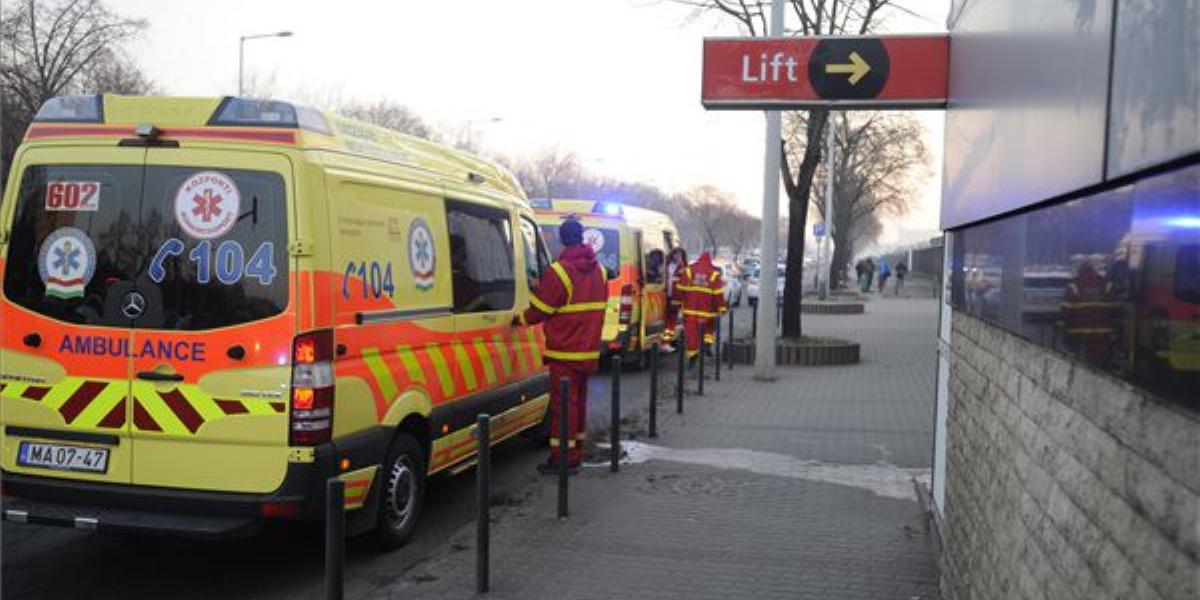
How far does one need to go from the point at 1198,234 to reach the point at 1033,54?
1329 mm

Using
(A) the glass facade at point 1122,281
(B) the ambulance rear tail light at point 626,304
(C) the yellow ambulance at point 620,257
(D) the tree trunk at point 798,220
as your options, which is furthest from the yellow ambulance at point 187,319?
(D) the tree trunk at point 798,220

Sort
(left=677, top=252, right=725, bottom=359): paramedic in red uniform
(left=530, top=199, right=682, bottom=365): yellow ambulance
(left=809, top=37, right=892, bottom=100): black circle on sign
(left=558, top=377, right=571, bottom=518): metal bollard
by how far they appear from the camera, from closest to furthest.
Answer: (left=809, top=37, right=892, bottom=100): black circle on sign < (left=558, top=377, right=571, bottom=518): metal bollard < (left=530, top=199, right=682, bottom=365): yellow ambulance < (left=677, top=252, right=725, bottom=359): paramedic in red uniform

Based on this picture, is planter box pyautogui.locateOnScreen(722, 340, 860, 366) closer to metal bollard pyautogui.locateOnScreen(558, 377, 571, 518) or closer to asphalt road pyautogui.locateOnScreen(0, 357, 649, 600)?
metal bollard pyautogui.locateOnScreen(558, 377, 571, 518)

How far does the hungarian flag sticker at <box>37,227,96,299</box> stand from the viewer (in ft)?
16.6

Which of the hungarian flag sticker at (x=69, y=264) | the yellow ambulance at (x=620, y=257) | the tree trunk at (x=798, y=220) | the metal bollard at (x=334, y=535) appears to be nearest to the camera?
the metal bollard at (x=334, y=535)

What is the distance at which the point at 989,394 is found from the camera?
3.61m

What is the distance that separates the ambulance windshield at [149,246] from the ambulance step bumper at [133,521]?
0.91 meters

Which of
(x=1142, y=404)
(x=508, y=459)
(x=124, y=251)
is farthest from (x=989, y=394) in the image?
(x=508, y=459)

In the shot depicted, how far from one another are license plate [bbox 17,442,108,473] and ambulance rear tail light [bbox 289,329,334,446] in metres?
1.01

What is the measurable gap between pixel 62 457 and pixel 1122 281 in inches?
190

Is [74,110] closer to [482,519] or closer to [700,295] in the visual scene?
[482,519]

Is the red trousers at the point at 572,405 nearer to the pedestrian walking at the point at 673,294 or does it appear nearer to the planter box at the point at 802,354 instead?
the pedestrian walking at the point at 673,294

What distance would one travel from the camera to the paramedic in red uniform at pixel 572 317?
7.37 metres

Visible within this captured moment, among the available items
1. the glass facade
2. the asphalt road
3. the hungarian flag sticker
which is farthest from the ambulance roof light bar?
the glass facade
